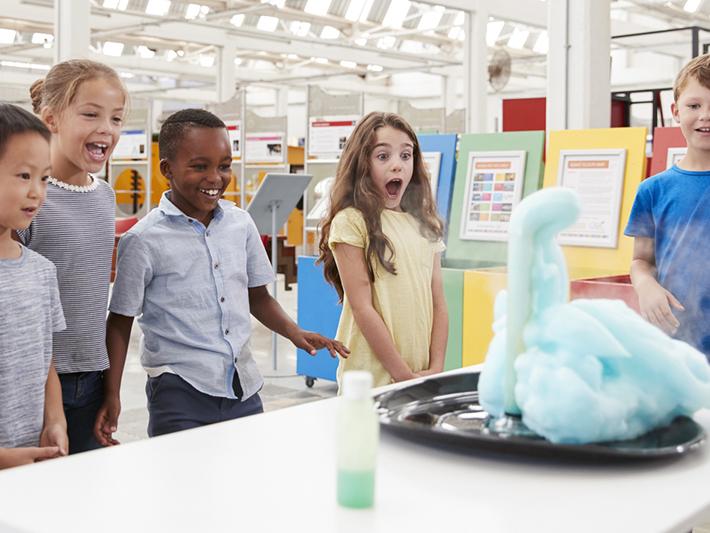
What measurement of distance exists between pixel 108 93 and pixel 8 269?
50 cm

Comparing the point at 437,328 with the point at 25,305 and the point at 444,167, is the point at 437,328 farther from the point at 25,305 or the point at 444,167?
the point at 444,167

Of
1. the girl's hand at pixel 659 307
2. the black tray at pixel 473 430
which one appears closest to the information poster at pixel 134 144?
the girl's hand at pixel 659 307

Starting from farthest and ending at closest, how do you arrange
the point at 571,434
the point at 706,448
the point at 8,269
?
the point at 8,269 → the point at 706,448 → the point at 571,434

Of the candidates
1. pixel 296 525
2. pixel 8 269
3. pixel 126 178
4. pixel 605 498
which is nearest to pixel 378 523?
pixel 296 525

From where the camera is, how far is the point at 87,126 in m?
1.81

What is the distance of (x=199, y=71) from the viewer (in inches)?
651

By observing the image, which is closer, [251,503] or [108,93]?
[251,503]

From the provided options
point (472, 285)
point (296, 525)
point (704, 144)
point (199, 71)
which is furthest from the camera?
point (199, 71)

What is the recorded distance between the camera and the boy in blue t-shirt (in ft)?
7.27

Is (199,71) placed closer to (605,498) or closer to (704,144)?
(704,144)

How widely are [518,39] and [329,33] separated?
341 centimetres

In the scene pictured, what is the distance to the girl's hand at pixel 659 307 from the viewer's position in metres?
1.99

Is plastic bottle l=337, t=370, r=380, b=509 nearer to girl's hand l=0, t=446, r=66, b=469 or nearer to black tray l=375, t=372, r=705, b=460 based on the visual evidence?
black tray l=375, t=372, r=705, b=460

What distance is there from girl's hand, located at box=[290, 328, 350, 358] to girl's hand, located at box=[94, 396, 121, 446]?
1.33 ft
